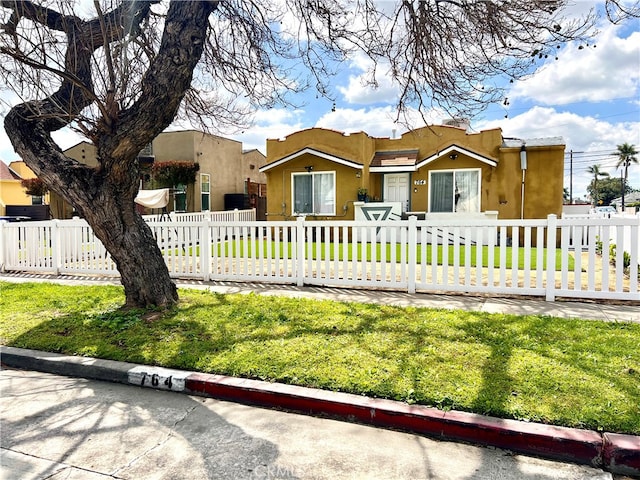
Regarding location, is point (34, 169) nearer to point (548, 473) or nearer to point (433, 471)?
point (433, 471)

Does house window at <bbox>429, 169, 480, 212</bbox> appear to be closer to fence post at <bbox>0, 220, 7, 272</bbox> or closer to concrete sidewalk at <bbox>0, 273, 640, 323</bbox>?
concrete sidewalk at <bbox>0, 273, 640, 323</bbox>

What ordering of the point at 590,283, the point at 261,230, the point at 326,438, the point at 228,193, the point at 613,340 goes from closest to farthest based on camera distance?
the point at 326,438, the point at 613,340, the point at 590,283, the point at 261,230, the point at 228,193

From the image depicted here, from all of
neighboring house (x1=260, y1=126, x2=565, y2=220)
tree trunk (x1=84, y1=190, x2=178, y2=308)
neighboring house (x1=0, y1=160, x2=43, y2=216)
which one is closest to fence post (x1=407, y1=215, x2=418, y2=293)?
tree trunk (x1=84, y1=190, x2=178, y2=308)

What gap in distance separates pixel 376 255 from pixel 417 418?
17.8 feet

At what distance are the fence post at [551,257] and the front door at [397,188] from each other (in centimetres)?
1035

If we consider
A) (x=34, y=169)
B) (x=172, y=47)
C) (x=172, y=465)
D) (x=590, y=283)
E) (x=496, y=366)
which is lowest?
(x=172, y=465)

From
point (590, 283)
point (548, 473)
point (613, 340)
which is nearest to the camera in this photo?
point (548, 473)

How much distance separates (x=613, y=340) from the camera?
4453mm

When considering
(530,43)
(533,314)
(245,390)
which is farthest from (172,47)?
(533,314)

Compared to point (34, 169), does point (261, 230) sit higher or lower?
lower

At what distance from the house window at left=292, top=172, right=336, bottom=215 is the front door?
7.05 feet

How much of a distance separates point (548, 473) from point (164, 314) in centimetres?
475
